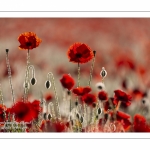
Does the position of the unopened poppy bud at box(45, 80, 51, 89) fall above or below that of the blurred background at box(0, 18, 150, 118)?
below

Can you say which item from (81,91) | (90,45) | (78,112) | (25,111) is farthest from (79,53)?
(25,111)

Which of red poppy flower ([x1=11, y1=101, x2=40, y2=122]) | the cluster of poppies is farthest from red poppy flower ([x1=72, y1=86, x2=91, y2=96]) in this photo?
red poppy flower ([x1=11, y1=101, x2=40, y2=122])

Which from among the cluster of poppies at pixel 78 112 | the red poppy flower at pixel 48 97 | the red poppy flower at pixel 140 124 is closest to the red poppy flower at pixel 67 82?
the cluster of poppies at pixel 78 112

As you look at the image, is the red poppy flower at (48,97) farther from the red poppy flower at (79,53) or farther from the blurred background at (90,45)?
the red poppy flower at (79,53)

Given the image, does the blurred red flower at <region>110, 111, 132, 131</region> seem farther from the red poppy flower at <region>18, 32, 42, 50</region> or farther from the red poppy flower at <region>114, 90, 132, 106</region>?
the red poppy flower at <region>18, 32, 42, 50</region>

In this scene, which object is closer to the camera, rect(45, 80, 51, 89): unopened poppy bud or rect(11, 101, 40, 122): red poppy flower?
rect(11, 101, 40, 122): red poppy flower
